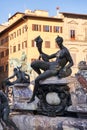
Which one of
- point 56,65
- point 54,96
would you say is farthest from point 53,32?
point 54,96

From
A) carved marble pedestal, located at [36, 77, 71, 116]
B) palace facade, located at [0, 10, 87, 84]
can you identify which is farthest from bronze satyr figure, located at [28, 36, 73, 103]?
palace facade, located at [0, 10, 87, 84]

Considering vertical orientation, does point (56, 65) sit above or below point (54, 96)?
above

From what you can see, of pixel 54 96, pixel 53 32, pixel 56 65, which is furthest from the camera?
pixel 53 32

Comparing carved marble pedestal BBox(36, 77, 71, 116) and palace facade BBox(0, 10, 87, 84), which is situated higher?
palace facade BBox(0, 10, 87, 84)

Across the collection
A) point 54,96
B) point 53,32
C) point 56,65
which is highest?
point 53,32

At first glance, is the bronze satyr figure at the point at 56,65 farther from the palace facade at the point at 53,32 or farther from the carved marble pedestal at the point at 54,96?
the palace facade at the point at 53,32

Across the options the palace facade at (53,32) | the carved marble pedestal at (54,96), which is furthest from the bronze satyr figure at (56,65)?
the palace facade at (53,32)

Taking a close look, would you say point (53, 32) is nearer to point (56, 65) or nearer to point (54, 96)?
point (56, 65)

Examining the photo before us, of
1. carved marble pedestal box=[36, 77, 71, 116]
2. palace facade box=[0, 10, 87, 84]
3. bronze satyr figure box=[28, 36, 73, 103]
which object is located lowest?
carved marble pedestal box=[36, 77, 71, 116]

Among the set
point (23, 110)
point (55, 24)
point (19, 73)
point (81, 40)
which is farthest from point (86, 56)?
point (23, 110)

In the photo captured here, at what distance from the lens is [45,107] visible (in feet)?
25.9

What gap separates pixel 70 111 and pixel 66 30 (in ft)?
148

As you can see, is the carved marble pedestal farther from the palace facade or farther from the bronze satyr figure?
the palace facade

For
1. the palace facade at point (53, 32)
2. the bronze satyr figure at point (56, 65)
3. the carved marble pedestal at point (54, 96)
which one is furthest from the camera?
the palace facade at point (53, 32)
